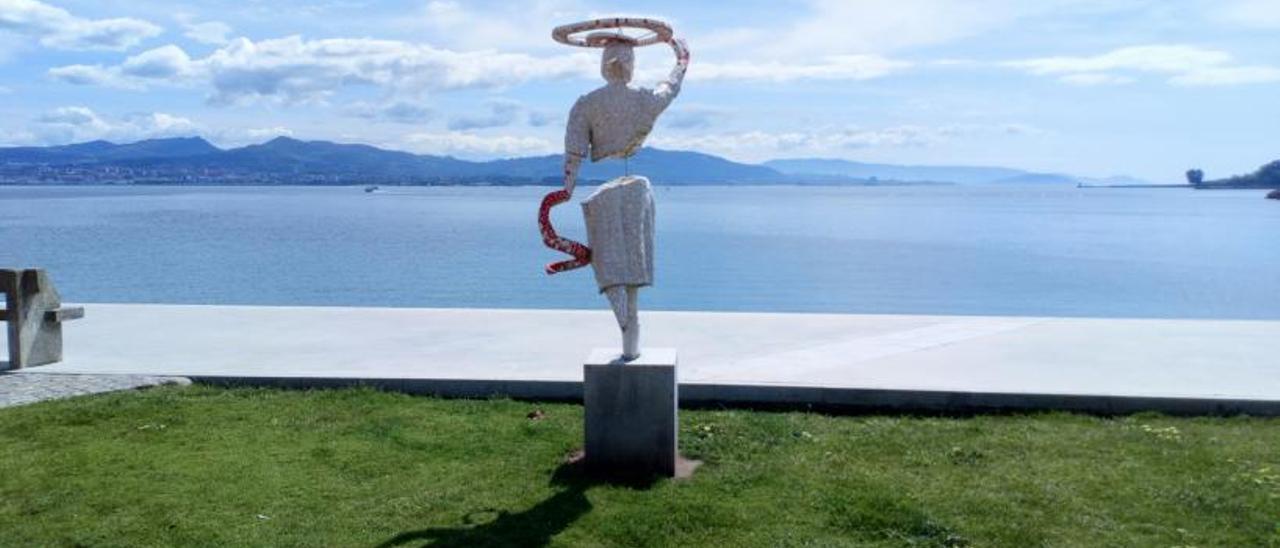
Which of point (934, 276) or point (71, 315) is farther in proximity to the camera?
point (934, 276)

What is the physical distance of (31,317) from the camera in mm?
9312

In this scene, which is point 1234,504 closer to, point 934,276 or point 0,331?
point 0,331

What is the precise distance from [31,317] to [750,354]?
564 cm

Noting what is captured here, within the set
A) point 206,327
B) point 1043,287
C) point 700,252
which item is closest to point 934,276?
point 1043,287

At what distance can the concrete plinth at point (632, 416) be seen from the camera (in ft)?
20.9

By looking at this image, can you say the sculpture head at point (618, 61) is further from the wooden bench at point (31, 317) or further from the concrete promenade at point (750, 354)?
the wooden bench at point (31, 317)

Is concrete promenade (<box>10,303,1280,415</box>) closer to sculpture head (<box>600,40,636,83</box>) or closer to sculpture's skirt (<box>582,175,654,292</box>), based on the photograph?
sculpture's skirt (<box>582,175,654,292</box>)

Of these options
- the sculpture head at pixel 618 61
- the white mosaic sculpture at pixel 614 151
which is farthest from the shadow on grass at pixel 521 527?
the sculpture head at pixel 618 61

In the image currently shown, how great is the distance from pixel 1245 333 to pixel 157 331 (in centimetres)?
1000

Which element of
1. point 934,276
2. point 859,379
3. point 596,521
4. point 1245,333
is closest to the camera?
point 596,521

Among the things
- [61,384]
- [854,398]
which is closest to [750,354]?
[854,398]

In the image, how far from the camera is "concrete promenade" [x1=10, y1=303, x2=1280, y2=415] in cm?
806

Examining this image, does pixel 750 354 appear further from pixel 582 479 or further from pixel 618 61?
pixel 618 61

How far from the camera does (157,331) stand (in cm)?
1120
